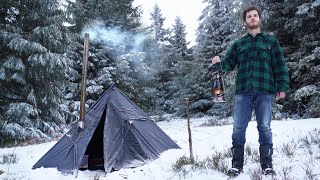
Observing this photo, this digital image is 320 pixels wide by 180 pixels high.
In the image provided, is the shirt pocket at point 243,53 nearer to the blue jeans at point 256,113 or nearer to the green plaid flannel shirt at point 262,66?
the green plaid flannel shirt at point 262,66

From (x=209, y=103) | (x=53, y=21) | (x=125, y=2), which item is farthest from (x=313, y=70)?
(x=125, y=2)

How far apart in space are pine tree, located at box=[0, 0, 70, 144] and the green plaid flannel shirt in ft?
38.5

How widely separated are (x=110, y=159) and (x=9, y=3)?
1145 centimetres

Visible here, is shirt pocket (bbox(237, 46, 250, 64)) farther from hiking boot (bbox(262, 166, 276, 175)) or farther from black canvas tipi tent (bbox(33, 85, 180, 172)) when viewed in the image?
black canvas tipi tent (bbox(33, 85, 180, 172))

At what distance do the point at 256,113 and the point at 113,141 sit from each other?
12.3 feet

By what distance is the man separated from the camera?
385cm

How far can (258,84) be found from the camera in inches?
152

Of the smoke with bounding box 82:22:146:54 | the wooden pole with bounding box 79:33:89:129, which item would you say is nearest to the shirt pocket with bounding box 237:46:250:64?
the wooden pole with bounding box 79:33:89:129

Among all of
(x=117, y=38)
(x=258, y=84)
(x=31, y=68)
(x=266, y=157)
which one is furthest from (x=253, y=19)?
(x=117, y=38)

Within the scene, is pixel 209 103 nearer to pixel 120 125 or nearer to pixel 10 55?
pixel 10 55

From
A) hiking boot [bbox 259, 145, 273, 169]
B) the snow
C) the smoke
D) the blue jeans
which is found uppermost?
the smoke

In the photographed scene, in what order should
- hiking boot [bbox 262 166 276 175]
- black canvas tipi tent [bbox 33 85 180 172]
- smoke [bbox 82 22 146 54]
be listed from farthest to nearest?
smoke [bbox 82 22 146 54], black canvas tipi tent [bbox 33 85 180 172], hiking boot [bbox 262 166 276 175]

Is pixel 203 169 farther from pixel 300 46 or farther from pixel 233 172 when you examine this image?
pixel 300 46

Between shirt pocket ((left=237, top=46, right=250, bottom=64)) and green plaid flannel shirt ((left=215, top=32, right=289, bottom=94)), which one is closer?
green plaid flannel shirt ((left=215, top=32, right=289, bottom=94))
